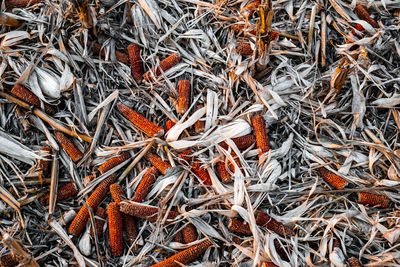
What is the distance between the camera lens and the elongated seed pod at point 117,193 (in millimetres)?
2822

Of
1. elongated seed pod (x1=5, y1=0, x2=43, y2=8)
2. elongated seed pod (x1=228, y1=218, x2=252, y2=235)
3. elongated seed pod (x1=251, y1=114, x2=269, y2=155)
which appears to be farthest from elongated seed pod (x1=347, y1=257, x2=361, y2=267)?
elongated seed pod (x1=5, y1=0, x2=43, y2=8)

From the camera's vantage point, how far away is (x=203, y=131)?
3055mm

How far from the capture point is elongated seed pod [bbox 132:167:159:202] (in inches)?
113

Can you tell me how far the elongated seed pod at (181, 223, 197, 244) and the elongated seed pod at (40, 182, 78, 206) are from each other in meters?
1.00

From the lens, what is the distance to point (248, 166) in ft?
9.51

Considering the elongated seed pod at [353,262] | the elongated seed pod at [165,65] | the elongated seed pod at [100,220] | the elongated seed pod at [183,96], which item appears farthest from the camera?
the elongated seed pod at [165,65]

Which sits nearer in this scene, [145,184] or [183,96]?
[145,184]

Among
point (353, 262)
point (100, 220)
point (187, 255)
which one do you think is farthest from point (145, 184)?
point (353, 262)

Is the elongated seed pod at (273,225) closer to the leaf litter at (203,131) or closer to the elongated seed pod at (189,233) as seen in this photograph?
the leaf litter at (203,131)

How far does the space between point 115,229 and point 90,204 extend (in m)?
0.31

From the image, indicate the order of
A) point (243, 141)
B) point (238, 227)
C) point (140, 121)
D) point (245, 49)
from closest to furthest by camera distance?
1. point (238, 227)
2. point (243, 141)
3. point (140, 121)
4. point (245, 49)

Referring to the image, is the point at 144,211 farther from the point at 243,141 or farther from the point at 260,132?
the point at 260,132

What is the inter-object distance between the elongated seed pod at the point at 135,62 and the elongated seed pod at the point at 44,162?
3.36ft

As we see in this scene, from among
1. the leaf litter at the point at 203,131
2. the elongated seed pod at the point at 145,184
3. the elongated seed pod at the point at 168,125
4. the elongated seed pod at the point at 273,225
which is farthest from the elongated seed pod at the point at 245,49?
the elongated seed pod at the point at 273,225
